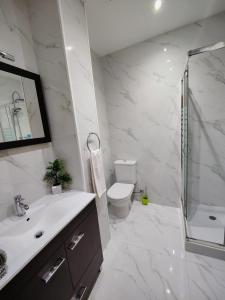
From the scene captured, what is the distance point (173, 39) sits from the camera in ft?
6.16

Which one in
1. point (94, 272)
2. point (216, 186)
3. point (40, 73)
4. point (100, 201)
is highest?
point (40, 73)

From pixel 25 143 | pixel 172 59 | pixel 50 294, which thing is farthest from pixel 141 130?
pixel 50 294

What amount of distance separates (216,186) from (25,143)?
94.4 inches

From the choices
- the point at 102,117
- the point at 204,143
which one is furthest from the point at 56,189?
the point at 204,143

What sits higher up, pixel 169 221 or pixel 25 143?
pixel 25 143

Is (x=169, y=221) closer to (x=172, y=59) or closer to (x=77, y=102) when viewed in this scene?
(x=77, y=102)

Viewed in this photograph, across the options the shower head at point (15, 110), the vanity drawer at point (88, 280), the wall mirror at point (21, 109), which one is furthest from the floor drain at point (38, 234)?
the shower head at point (15, 110)

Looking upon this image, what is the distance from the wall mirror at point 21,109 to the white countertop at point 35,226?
1.76 ft

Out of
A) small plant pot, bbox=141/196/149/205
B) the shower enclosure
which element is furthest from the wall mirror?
small plant pot, bbox=141/196/149/205

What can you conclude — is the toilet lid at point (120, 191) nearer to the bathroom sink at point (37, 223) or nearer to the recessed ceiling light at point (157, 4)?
the bathroom sink at point (37, 223)

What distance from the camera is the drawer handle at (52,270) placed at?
783 millimetres

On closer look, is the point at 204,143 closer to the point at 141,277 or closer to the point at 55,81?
the point at 141,277

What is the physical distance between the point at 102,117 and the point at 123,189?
1200mm

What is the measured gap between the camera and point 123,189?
7.09 ft
